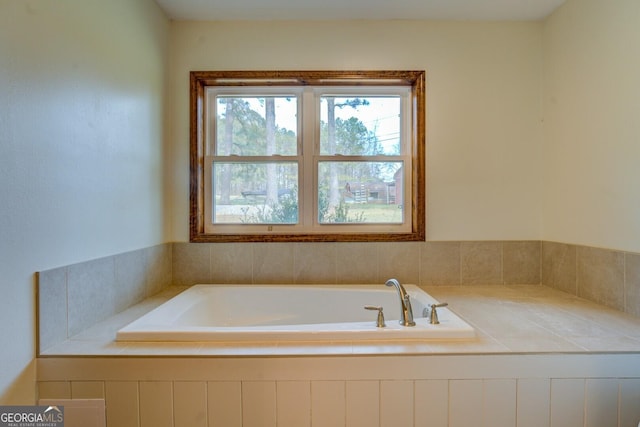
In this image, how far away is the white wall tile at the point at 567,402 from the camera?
112 centimetres

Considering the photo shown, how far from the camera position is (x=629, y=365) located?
1.14 m

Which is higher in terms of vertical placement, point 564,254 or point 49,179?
point 49,179

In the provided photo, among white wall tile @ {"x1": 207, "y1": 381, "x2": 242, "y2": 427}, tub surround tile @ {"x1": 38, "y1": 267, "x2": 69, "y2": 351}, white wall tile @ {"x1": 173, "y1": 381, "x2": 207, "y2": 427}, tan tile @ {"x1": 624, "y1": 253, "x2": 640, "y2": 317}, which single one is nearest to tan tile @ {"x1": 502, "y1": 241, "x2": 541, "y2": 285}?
tan tile @ {"x1": 624, "y1": 253, "x2": 640, "y2": 317}

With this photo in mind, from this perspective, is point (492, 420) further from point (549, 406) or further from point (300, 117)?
point (300, 117)

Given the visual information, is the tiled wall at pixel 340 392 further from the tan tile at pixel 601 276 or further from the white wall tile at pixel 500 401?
the tan tile at pixel 601 276

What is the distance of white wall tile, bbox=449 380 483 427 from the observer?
1.11 m

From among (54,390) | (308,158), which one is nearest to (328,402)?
(54,390)

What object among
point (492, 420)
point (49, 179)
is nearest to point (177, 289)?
point (49, 179)

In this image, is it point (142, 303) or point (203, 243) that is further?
point (203, 243)

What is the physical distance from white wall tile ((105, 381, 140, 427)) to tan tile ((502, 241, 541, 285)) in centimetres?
212

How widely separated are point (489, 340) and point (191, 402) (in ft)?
3.64

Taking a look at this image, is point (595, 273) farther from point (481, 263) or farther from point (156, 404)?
point (156, 404)

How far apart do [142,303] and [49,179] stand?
0.84 m

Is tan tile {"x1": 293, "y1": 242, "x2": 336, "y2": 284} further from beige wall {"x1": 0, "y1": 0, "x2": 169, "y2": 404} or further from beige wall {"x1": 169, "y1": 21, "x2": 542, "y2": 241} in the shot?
beige wall {"x1": 0, "y1": 0, "x2": 169, "y2": 404}
